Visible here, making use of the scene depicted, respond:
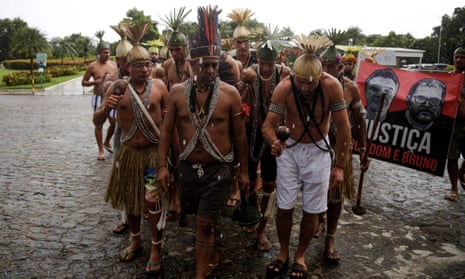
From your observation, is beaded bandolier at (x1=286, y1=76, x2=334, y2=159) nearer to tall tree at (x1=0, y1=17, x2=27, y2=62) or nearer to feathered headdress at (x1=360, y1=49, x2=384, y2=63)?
feathered headdress at (x1=360, y1=49, x2=384, y2=63)

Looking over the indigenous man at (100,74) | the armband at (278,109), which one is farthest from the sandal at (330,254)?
the indigenous man at (100,74)

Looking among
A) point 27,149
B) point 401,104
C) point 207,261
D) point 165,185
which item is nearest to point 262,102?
point 165,185

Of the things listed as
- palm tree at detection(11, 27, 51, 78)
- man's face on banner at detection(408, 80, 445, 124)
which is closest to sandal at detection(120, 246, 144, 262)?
man's face on banner at detection(408, 80, 445, 124)

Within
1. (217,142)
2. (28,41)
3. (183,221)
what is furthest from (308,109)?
(28,41)

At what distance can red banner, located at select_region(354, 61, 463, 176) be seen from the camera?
18.4 ft

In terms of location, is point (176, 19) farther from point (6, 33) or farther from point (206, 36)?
point (6, 33)

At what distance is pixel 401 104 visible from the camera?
19.5 ft

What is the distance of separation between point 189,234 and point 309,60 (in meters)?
2.45

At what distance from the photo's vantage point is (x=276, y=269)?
371 cm

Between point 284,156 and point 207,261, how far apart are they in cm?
117

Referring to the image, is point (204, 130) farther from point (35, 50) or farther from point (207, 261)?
point (35, 50)

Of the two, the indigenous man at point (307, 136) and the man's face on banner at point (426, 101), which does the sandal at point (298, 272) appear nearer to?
the indigenous man at point (307, 136)

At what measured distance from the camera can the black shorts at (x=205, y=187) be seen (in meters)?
3.37

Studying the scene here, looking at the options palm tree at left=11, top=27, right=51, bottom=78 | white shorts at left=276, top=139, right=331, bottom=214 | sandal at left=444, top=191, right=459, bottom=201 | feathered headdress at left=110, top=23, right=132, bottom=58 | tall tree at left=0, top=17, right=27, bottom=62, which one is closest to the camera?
white shorts at left=276, top=139, right=331, bottom=214
